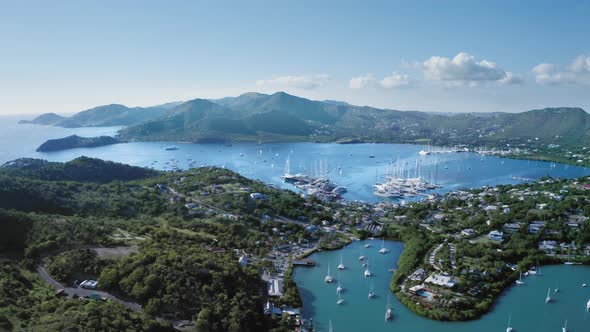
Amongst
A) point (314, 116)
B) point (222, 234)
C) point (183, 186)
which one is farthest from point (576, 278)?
point (314, 116)

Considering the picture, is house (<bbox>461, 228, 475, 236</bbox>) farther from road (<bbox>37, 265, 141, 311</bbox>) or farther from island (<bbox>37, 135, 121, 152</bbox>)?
island (<bbox>37, 135, 121, 152</bbox>)

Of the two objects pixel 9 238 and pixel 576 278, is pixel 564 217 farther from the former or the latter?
pixel 9 238

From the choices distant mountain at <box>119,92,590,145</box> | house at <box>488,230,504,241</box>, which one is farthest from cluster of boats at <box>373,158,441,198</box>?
distant mountain at <box>119,92,590,145</box>

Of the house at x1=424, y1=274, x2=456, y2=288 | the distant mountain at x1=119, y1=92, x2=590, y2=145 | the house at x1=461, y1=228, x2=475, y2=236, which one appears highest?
the distant mountain at x1=119, y1=92, x2=590, y2=145

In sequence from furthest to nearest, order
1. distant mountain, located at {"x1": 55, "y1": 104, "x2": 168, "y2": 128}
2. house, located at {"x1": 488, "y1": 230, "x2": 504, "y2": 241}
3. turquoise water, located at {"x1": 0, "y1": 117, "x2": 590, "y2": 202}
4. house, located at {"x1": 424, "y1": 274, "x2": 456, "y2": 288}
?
distant mountain, located at {"x1": 55, "y1": 104, "x2": 168, "y2": 128}, turquoise water, located at {"x1": 0, "y1": 117, "x2": 590, "y2": 202}, house, located at {"x1": 488, "y1": 230, "x2": 504, "y2": 241}, house, located at {"x1": 424, "y1": 274, "x2": 456, "y2": 288}

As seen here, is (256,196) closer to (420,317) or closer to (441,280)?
(441,280)
